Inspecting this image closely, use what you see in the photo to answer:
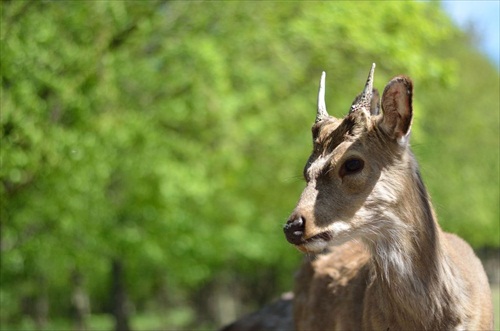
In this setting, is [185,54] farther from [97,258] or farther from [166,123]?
[97,258]

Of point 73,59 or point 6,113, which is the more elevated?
point 73,59

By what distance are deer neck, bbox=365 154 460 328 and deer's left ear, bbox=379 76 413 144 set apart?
0.27 metres

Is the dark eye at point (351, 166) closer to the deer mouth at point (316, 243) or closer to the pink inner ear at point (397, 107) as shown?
the pink inner ear at point (397, 107)

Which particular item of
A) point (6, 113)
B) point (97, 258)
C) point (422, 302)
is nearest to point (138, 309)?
point (97, 258)

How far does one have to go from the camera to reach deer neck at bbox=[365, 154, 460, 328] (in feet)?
20.8

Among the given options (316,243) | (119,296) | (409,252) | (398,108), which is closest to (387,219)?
(409,252)

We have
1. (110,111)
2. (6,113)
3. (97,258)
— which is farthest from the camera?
(97,258)

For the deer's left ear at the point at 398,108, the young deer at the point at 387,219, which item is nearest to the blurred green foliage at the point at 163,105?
the young deer at the point at 387,219

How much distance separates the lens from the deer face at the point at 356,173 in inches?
238

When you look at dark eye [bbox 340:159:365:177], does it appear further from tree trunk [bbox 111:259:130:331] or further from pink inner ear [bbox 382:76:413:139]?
tree trunk [bbox 111:259:130:331]

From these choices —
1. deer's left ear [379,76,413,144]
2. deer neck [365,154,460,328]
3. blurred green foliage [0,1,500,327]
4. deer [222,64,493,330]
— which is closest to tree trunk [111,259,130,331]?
blurred green foliage [0,1,500,327]

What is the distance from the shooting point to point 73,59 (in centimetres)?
1395

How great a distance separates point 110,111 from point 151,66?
1458 millimetres

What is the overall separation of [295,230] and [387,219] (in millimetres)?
750
